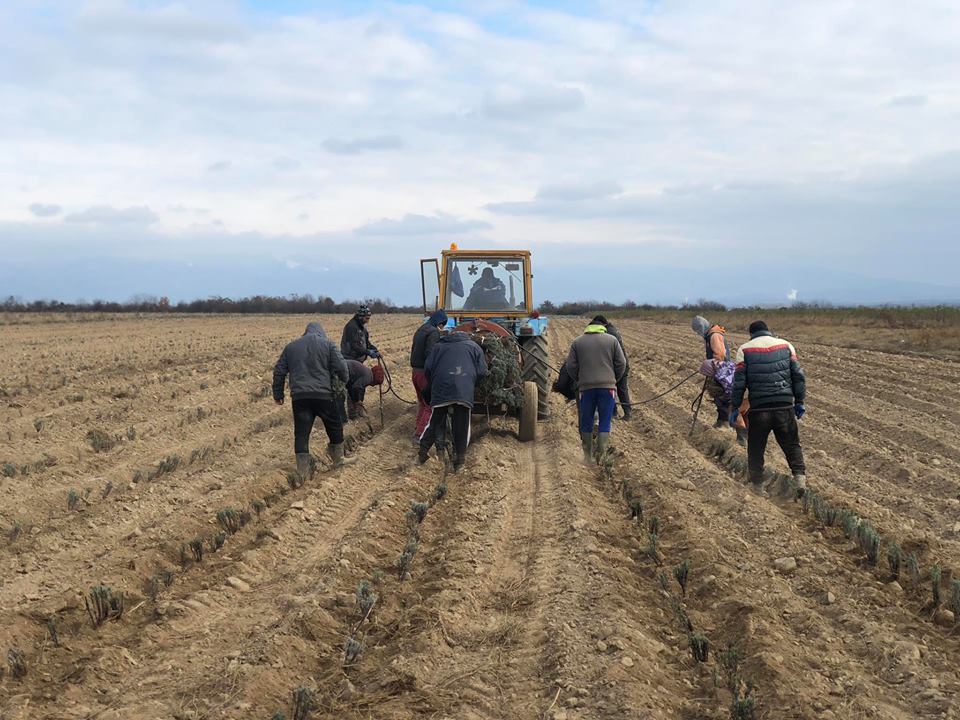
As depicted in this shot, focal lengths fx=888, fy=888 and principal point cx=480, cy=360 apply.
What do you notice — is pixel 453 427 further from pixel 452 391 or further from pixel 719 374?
pixel 719 374

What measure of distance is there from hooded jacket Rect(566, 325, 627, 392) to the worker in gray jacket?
2.34m

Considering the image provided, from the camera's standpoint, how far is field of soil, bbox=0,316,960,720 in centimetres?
393

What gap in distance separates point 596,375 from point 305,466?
2.96 metres

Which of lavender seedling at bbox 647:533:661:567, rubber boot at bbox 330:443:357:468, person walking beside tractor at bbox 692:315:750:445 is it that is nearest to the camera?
lavender seedling at bbox 647:533:661:567

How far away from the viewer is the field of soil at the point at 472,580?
393 cm

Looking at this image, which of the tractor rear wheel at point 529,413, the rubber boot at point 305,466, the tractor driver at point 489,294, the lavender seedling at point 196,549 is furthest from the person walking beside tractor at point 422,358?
the lavender seedling at point 196,549

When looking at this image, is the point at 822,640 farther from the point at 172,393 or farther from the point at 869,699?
the point at 172,393

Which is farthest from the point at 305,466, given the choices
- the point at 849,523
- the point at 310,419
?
the point at 849,523

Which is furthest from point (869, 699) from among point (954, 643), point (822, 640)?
point (954, 643)

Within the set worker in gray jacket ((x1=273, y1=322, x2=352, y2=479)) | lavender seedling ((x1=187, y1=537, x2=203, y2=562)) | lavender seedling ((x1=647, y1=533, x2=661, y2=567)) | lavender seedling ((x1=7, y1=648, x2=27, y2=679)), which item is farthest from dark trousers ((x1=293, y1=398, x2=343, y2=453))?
lavender seedling ((x1=7, y1=648, x2=27, y2=679))

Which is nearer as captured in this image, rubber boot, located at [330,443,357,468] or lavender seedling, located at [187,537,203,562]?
lavender seedling, located at [187,537,203,562]

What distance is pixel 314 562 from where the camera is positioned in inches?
223

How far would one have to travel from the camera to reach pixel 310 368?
8281mm

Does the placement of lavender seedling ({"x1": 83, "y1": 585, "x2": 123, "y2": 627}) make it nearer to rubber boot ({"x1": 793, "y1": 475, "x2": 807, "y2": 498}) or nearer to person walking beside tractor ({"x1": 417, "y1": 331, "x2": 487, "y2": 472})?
person walking beside tractor ({"x1": 417, "y1": 331, "x2": 487, "y2": 472})
